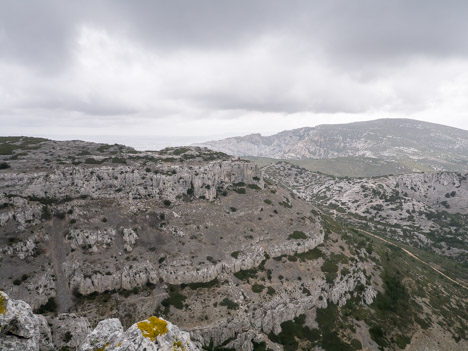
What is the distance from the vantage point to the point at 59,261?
55.8 m

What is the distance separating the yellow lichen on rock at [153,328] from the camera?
54.4ft

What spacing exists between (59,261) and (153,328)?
5283cm

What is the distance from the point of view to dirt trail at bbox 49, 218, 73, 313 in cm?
5000

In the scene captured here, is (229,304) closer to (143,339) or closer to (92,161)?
(143,339)

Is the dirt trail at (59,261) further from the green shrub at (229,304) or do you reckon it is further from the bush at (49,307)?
the green shrub at (229,304)

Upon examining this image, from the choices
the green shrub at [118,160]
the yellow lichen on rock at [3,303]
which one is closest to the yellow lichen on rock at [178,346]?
the yellow lichen on rock at [3,303]

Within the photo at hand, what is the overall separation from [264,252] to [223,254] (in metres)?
13.0

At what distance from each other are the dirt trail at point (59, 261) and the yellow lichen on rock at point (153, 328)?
44891 millimetres

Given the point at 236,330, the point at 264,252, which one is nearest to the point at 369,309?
the point at 264,252

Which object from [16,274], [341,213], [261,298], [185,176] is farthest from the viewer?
[341,213]

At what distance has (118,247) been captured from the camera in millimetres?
62375

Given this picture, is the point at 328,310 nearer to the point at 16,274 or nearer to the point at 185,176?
the point at 185,176

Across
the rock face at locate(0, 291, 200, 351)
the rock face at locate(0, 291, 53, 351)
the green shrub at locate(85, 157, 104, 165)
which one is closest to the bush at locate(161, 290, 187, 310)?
the rock face at locate(0, 291, 200, 351)

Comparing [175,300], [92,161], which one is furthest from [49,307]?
[92,161]
